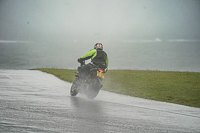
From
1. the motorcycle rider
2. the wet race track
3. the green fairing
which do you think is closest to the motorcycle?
the motorcycle rider

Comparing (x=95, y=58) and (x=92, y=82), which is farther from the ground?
(x=95, y=58)

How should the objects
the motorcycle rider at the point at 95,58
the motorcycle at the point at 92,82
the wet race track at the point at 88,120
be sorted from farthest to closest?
1. the motorcycle rider at the point at 95,58
2. the motorcycle at the point at 92,82
3. the wet race track at the point at 88,120

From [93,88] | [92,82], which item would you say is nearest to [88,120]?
[92,82]

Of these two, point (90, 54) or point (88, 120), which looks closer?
point (88, 120)

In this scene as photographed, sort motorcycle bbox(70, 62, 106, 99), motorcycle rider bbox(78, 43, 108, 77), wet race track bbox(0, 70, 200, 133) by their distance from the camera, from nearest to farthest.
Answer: wet race track bbox(0, 70, 200, 133) → motorcycle bbox(70, 62, 106, 99) → motorcycle rider bbox(78, 43, 108, 77)

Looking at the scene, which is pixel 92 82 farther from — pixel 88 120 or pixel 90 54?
pixel 88 120

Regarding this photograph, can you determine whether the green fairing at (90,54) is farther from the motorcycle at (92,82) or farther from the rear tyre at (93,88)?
the rear tyre at (93,88)

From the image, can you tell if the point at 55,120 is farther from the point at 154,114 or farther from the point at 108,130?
the point at 154,114

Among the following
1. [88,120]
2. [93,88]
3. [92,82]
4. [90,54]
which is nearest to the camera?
[88,120]

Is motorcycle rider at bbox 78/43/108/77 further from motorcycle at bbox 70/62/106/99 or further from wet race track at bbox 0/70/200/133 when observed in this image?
wet race track at bbox 0/70/200/133

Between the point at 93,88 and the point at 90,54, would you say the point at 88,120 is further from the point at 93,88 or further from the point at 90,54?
the point at 90,54

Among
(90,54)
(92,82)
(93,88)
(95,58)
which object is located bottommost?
(93,88)

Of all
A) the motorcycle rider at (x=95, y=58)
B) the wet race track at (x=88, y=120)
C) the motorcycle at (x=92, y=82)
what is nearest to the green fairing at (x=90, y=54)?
the motorcycle rider at (x=95, y=58)

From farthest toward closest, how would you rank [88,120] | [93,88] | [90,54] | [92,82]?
[90,54], [93,88], [92,82], [88,120]
